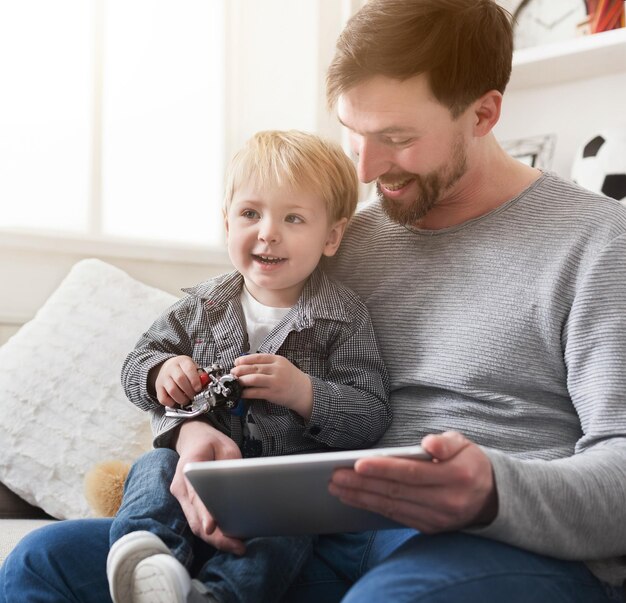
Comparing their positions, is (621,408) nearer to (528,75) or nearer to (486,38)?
(486,38)

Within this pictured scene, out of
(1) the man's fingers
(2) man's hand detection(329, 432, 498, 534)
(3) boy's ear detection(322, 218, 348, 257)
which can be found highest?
(3) boy's ear detection(322, 218, 348, 257)

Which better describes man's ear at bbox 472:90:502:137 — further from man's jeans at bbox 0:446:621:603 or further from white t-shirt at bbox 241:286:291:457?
man's jeans at bbox 0:446:621:603

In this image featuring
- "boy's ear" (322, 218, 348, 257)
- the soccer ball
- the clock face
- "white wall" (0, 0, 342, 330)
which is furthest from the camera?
"white wall" (0, 0, 342, 330)

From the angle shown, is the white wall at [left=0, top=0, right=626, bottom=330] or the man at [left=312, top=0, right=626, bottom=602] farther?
the white wall at [left=0, top=0, right=626, bottom=330]

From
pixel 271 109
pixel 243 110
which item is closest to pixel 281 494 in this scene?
pixel 271 109

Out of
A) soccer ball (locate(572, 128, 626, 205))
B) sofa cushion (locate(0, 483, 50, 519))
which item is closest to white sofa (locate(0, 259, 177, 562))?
sofa cushion (locate(0, 483, 50, 519))

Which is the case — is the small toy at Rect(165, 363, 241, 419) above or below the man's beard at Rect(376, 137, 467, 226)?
below

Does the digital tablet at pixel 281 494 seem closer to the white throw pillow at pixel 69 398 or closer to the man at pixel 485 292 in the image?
the man at pixel 485 292

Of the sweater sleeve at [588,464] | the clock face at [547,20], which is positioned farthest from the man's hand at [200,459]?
the clock face at [547,20]

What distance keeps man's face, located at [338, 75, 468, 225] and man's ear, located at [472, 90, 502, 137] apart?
32mm

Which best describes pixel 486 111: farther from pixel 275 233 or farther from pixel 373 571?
pixel 373 571

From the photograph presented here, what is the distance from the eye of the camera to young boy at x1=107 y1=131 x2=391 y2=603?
120 cm

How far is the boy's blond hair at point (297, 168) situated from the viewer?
1353 millimetres

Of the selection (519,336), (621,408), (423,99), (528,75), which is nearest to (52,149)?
(528,75)
